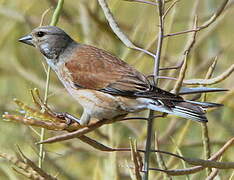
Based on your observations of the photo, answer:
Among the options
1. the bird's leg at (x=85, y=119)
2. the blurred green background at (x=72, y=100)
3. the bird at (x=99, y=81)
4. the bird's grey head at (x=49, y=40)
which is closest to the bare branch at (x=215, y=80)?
the bird at (x=99, y=81)

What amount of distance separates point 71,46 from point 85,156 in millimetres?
1281

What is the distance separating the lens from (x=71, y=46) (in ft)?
10.8

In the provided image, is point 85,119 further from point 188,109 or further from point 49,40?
point 49,40

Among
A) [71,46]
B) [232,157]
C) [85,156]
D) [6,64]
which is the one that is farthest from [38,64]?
[232,157]

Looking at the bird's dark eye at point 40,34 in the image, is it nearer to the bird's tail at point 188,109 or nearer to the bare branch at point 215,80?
the bird's tail at point 188,109

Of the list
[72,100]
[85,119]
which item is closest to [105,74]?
[85,119]

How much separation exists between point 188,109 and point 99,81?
0.73m

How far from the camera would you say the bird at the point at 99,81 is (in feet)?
8.48

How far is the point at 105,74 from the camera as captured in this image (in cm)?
300

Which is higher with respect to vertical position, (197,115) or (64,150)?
(197,115)

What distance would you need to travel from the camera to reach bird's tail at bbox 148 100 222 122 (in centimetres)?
228

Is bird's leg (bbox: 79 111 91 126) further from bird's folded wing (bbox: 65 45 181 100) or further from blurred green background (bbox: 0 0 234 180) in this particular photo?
blurred green background (bbox: 0 0 234 180)

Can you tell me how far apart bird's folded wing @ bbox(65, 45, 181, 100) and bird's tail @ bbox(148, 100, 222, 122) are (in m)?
0.26

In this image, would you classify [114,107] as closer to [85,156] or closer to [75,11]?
[85,156]
